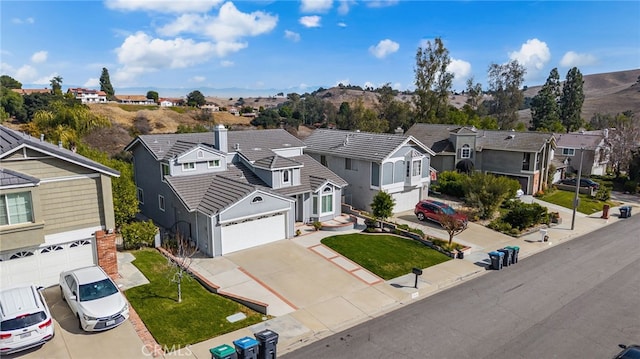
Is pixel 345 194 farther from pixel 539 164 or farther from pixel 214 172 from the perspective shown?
pixel 539 164

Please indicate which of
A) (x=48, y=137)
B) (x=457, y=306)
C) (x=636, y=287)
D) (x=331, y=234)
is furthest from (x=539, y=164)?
(x=48, y=137)

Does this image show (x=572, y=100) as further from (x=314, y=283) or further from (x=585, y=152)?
(x=314, y=283)

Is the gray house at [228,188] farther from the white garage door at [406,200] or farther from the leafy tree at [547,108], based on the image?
the leafy tree at [547,108]

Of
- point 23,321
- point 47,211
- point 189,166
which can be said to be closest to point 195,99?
point 189,166

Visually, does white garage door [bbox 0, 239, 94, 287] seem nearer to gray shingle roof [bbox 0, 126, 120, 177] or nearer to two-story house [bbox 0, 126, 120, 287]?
two-story house [bbox 0, 126, 120, 287]

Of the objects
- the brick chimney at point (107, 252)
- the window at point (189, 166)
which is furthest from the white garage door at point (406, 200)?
the brick chimney at point (107, 252)

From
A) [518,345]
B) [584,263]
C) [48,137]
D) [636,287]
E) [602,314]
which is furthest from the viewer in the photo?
[48,137]

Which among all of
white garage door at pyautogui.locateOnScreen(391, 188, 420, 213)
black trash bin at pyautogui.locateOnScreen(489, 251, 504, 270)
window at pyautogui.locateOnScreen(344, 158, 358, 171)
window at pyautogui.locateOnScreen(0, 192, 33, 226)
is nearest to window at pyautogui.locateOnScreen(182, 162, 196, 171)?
window at pyautogui.locateOnScreen(0, 192, 33, 226)
